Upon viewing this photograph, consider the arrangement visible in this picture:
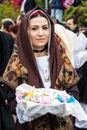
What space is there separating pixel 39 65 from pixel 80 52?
90.8 inches

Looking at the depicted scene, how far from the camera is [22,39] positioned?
4527 millimetres

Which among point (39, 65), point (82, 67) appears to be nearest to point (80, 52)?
point (82, 67)

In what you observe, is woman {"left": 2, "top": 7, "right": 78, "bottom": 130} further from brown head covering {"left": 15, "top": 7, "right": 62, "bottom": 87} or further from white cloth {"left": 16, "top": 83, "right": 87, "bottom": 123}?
white cloth {"left": 16, "top": 83, "right": 87, "bottom": 123}

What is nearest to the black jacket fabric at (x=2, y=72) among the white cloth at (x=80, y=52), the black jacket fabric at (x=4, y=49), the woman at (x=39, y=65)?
the black jacket fabric at (x=4, y=49)

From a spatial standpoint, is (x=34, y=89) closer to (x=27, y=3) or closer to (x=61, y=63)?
(x=61, y=63)

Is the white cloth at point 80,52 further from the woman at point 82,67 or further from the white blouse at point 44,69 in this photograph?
the white blouse at point 44,69

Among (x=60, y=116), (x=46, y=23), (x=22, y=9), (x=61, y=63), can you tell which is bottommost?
(x=22, y=9)

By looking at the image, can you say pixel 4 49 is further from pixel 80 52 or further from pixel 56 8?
pixel 56 8

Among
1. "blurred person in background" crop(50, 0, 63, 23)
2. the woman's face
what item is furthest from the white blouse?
"blurred person in background" crop(50, 0, 63, 23)

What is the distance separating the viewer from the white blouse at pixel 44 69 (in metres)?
4.50

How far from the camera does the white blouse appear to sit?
4.50 meters

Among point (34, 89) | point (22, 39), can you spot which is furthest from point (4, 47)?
point (34, 89)

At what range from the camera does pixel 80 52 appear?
6781 mm

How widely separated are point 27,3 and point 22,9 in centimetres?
50
